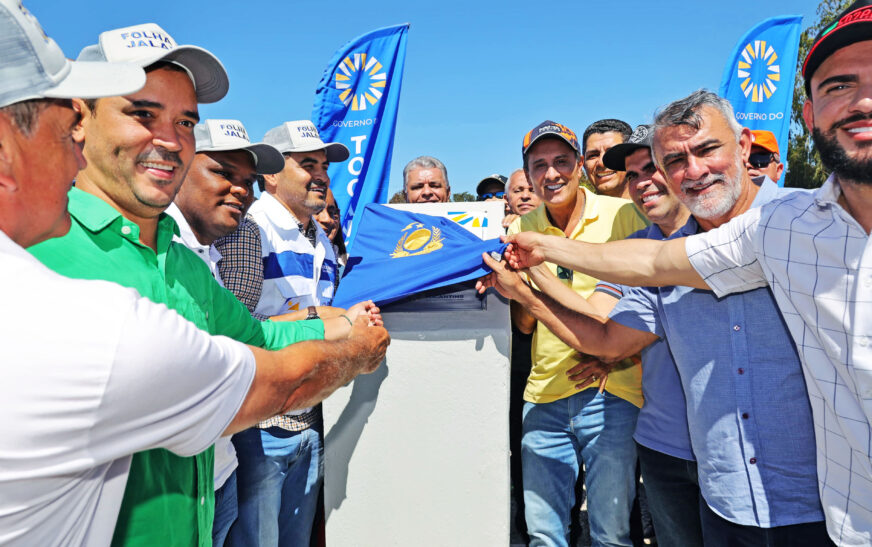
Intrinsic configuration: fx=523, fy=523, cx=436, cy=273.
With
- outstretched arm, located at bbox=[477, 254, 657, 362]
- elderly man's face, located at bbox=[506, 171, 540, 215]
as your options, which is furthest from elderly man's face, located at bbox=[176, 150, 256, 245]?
elderly man's face, located at bbox=[506, 171, 540, 215]

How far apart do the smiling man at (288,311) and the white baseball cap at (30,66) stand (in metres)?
1.69

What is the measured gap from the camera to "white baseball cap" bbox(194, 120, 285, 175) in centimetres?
289

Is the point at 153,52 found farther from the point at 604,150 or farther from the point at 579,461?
the point at 604,150

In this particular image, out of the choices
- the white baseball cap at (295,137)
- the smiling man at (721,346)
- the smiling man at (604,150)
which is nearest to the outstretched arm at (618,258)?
the smiling man at (721,346)

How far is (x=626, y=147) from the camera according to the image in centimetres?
329

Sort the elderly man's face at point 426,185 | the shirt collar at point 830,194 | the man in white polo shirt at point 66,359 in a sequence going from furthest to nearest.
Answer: the elderly man's face at point 426,185 < the shirt collar at point 830,194 < the man in white polo shirt at point 66,359

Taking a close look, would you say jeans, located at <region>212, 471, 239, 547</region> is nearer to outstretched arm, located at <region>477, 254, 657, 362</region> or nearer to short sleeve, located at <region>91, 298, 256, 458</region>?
short sleeve, located at <region>91, 298, 256, 458</region>

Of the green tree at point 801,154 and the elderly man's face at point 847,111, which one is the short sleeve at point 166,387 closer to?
the elderly man's face at point 847,111

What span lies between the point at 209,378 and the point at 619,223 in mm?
2758

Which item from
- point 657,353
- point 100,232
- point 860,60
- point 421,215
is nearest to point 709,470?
point 657,353

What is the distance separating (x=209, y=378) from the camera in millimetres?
1090

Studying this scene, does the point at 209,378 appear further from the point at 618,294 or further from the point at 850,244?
the point at 618,294

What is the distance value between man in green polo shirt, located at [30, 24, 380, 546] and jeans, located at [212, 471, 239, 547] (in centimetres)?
70

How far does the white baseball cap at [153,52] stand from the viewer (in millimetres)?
1851
